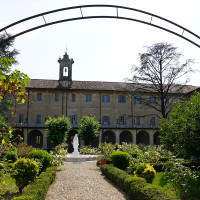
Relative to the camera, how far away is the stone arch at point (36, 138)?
32403 mm

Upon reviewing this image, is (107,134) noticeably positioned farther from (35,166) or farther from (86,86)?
(35,166)

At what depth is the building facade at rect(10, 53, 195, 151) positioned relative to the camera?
103 ft

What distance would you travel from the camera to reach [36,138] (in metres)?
32.6

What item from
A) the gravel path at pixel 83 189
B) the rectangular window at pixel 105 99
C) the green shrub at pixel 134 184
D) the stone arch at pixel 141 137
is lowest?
the gravel path at pixel 83 189

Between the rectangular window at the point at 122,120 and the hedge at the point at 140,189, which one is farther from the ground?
the rectangular window at the point at 122,120

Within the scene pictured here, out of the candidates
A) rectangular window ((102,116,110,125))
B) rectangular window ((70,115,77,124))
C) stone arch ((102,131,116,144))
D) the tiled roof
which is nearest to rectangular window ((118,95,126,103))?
the tiled roof

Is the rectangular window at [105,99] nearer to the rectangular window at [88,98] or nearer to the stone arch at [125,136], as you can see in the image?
the rectangular window at [88,98]

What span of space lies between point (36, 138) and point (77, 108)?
22.2 feet

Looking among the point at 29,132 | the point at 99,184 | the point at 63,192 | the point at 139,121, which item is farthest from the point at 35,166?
the point at 139,121

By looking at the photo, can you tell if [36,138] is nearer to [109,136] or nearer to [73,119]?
[73,119]

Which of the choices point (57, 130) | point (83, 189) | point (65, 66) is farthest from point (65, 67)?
point (83, 189)

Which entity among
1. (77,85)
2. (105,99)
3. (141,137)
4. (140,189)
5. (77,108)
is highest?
(77,85)

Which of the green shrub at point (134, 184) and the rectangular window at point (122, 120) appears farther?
the rectangular window at point (122, 120)


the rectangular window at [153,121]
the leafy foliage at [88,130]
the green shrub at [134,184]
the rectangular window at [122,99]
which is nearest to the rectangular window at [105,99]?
the rectangular window at [122,99]
